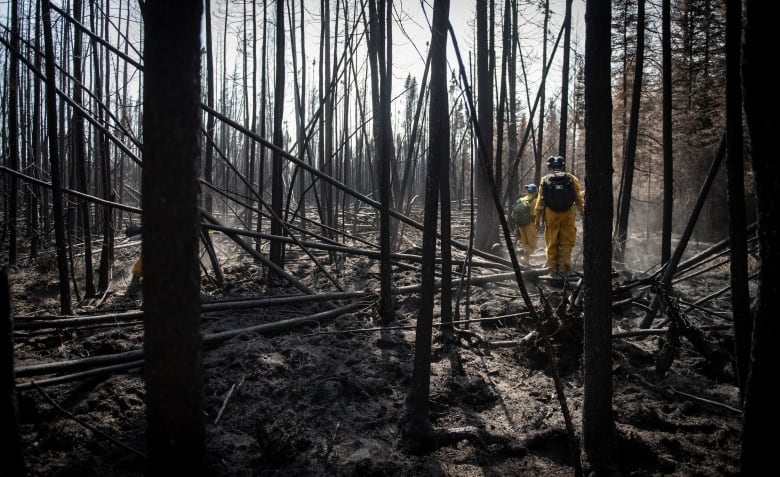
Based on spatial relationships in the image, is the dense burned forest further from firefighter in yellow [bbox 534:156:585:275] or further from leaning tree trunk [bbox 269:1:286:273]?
firefighter in yellow [bbox 534:156:585:275]

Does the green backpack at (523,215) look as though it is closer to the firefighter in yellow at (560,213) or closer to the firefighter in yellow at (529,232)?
the firefighter in yellow at (529,232)

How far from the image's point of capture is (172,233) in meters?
1.17

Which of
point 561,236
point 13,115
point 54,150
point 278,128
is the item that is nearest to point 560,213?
point 561,236

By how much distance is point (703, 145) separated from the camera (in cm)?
1392

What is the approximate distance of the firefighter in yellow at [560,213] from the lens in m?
6.07

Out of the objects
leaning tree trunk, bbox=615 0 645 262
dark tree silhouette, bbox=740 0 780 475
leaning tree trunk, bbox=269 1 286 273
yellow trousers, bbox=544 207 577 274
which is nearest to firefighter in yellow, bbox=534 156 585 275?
yellow trousers, bbox=544 207 577 274

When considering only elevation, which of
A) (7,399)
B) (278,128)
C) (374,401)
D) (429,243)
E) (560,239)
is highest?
(278,128)

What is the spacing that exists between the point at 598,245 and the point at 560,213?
4.51 metres

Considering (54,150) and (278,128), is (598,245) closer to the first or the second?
(278,128)

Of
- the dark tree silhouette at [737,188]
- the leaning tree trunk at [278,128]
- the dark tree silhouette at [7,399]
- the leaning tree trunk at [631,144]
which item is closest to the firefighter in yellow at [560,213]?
the leaning tree trunk at [631,144]

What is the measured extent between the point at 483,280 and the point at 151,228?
4.69 meters

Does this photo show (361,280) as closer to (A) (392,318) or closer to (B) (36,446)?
(A) (392,318)

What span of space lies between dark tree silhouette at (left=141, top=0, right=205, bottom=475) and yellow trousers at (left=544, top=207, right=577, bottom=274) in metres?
5.67

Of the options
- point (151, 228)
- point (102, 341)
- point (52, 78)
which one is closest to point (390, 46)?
point (52, 78)
